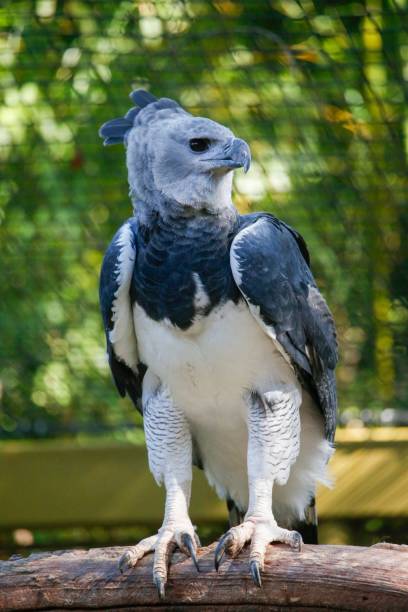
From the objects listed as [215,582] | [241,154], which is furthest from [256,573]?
[241,154]

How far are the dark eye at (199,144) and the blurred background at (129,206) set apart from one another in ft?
3.49

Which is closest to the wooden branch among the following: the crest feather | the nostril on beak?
the nostril on beak

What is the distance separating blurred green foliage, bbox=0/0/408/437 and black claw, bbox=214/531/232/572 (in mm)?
1788

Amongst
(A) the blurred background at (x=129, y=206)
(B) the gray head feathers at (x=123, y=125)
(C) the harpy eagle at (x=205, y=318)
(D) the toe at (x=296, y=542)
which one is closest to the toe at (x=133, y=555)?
(C) the harpy eagle at (x=205, y=318)

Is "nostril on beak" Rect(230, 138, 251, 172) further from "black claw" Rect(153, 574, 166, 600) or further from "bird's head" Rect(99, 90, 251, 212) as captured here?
"black claw" Rect(153, 574, 166, 600)

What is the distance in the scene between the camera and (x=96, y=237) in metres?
4.49

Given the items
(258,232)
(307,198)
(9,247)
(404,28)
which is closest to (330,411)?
(258,232)

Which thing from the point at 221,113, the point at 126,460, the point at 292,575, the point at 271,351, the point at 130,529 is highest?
the point at 221,113

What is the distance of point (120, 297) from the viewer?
125 inches

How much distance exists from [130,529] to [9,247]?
145 cm

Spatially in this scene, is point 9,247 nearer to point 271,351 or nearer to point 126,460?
point 126,460

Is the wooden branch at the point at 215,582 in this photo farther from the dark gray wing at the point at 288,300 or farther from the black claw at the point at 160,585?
the dark gray wing at the point at 288,300

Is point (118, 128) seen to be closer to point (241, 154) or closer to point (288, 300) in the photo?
point (241, 154)

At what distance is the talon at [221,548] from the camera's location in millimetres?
2852
